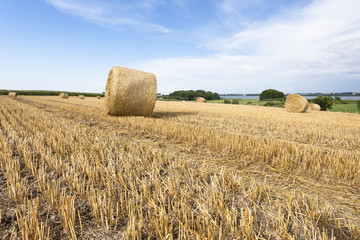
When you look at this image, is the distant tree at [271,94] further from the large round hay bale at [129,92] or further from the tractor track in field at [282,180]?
the tractor track in field at [282,180]

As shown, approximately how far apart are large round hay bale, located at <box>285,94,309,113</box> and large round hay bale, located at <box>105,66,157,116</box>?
440 inches

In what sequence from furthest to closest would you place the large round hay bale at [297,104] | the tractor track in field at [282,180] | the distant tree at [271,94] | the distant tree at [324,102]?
the distant tree at [271,94]
the distant tree at [324,102]
the large round hay bale at [297,104]
the tractor track in field at [282,180]

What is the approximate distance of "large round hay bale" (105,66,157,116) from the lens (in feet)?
27.8

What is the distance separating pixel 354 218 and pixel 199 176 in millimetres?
1619

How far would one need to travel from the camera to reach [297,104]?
15.1 m

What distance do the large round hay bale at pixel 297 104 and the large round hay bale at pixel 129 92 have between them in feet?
36.7

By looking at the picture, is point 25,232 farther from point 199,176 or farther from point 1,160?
point 1,160

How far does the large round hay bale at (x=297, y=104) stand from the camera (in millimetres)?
14816

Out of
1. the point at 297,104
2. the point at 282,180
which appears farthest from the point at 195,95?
the point at 282,180

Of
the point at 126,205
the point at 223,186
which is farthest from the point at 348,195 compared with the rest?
the point at 126,205

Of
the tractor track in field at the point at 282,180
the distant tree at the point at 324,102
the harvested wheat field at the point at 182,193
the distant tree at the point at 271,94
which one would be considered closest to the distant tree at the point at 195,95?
the distant tree at the point at 271,94

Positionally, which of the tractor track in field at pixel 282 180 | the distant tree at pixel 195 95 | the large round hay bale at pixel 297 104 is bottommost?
the tractor track in field at pixel 282 180

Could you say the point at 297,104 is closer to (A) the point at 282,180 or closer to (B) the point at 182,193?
(A) the point at 282,180

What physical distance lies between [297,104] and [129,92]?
12424 millimetres
